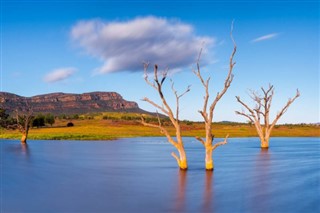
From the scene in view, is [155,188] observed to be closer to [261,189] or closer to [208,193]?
[208,193]

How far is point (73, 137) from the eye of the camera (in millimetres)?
77750

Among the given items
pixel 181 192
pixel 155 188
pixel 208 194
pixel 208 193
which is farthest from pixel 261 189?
pixel 155 188

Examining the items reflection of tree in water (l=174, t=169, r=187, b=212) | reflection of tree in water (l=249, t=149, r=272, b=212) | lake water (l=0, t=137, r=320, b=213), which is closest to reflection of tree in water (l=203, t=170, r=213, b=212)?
lake water (l=0, t=137, r=320, b=213)

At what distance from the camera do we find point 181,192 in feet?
65.7

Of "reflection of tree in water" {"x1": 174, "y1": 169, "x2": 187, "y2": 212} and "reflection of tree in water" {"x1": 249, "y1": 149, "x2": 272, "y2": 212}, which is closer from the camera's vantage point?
"reflection of tree in water" {"x1": 174, "y1": 169, "x2": 187, "y2": 212}

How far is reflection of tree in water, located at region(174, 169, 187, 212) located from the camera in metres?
16.5

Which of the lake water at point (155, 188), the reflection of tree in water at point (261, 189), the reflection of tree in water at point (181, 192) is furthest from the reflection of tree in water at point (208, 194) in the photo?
the reflection of tree in water at point (261, 189)

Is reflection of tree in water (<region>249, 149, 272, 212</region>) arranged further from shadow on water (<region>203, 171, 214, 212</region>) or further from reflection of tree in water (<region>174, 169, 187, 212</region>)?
reflection of tree in water (<region>174, 169, 187, 212</region>)

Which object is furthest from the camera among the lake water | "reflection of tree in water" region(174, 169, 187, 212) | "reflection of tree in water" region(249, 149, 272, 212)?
"reflection of tree in water" region(249, 149, 272, 212)

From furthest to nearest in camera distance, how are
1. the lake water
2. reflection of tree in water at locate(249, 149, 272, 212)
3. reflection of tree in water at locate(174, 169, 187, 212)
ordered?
reflection of tree in water at locate(249, 149, 272, 212), the lake water, reflection of tree in water at locate(174, 169, 187, 212)

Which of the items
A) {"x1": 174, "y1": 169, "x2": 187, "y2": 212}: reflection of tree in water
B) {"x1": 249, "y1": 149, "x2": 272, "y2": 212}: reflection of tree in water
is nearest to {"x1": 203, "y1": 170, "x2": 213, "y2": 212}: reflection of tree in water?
{"x1": 174, "y1": 169, "x2": 187, "y2": 212}: reflection of tree in water

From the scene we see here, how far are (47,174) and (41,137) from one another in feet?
174

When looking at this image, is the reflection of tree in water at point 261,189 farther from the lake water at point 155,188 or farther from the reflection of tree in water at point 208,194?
the reflection of tree in water at point 208,194

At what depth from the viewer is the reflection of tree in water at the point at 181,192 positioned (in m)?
16.5
